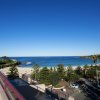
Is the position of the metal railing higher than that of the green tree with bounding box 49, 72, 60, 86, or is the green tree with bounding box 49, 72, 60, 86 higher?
the metal railing

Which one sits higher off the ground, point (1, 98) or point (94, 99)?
point (1, 98)

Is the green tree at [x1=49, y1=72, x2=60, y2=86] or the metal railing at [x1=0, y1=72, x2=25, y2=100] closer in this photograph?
the metal railing at [x1=0, y1=72, x2=25, y2=100]

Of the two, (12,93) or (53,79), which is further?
(53,79)

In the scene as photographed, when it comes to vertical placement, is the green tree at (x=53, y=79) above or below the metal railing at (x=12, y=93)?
below

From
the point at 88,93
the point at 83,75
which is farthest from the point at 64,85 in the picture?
the point at 83,75

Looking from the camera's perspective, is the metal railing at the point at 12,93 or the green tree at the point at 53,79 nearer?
the metal railing at the point at 12,93

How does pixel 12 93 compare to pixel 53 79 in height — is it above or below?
above

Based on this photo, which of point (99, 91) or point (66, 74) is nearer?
point (99, 91)

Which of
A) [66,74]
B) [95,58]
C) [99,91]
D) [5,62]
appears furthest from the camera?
[5,62]

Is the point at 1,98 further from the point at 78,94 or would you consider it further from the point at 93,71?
the point at 93,71

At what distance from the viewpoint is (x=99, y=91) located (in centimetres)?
4497

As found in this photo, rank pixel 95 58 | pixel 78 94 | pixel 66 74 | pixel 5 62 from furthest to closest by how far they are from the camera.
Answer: pixel 5 62
pixel 95 58
pixel 66 74
pixel 78 94

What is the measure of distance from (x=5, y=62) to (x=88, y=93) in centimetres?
9300

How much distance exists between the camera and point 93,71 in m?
69.4
